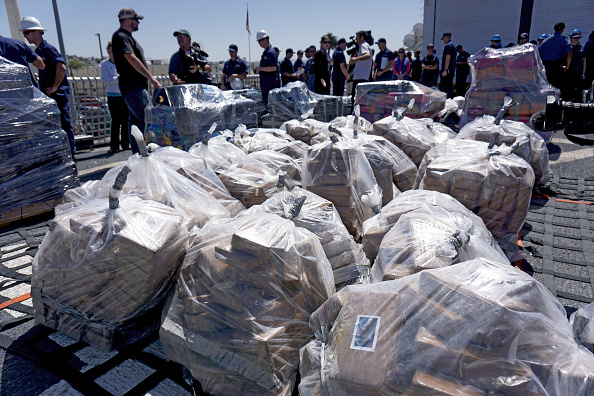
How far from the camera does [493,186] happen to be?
2424mm

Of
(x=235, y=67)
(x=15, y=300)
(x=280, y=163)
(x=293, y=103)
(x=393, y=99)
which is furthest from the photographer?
(x=235, y=67)

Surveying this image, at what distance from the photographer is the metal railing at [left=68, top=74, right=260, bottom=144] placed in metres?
7.15

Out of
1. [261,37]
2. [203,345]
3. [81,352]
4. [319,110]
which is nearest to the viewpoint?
[203,345]

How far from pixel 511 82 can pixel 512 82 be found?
0.04ft

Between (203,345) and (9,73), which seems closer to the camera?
(203,345)

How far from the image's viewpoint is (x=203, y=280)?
1504 millimetres

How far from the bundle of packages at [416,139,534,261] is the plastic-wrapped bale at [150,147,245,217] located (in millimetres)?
1396

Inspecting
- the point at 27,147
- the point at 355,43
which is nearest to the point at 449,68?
the point at 355,43

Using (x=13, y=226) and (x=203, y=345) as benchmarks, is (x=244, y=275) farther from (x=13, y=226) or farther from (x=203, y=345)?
(x=13, y=226)

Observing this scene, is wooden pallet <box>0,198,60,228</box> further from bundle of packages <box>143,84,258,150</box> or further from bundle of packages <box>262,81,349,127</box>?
bundle of packages <box>262,81,349,127</box>

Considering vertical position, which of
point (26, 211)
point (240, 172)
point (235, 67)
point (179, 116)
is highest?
point (235, 67)

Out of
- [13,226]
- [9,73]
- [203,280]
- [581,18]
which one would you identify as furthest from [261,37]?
[581,18]

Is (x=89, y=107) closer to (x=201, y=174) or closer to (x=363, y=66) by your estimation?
(x=363, y=66)

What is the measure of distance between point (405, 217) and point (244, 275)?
0.88 metres
